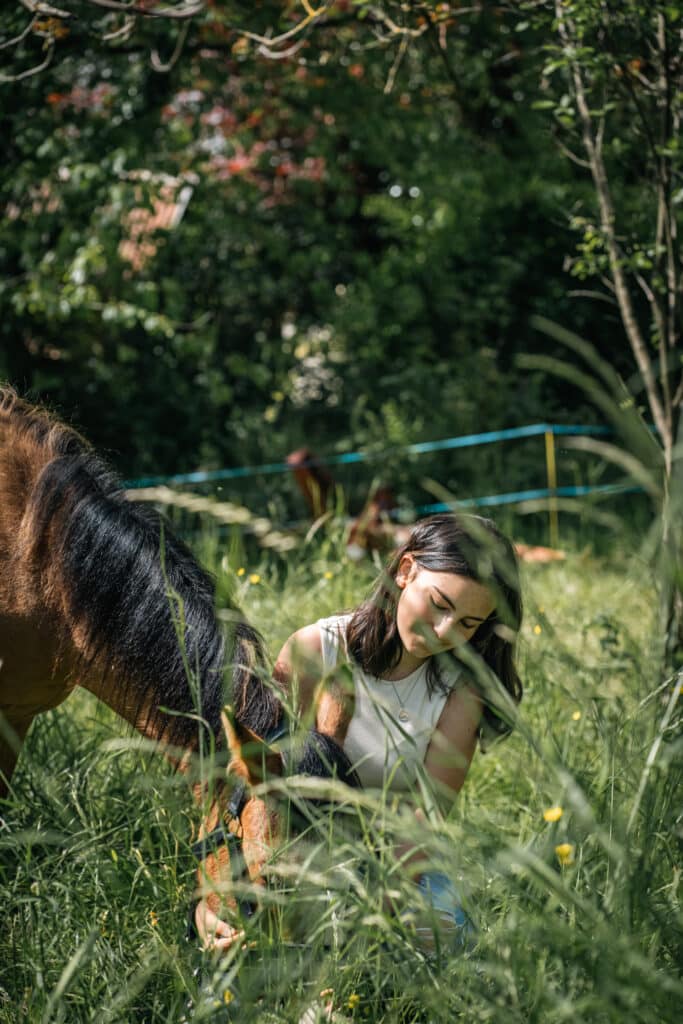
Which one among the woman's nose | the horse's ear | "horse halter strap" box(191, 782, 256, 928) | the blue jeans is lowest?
the blue jeans

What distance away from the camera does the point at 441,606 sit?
204 centimetres

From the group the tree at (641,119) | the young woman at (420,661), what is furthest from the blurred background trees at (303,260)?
the young woman at (420,661)

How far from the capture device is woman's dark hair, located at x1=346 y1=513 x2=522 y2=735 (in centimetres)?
207

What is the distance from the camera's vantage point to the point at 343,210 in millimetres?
7879

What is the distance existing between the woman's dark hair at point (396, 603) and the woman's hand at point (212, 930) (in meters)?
0.64

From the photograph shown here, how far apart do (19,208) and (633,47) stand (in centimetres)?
420

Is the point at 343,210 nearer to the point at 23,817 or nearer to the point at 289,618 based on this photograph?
the point at 289,618

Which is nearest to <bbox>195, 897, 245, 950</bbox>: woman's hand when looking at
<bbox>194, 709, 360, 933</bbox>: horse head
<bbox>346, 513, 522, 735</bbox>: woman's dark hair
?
<bbox>194, 709, 360, 933</bbox>: horse head

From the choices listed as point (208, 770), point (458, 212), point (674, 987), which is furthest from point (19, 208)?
point (674, 987)

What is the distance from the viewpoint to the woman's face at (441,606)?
2029 mm

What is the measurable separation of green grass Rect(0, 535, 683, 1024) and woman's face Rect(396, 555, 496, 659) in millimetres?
138

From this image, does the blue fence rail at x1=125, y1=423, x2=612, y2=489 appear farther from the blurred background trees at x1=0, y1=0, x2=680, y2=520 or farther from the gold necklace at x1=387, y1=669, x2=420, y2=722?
the gold necklace at x1=387, y1=669, x2=420, y2=722

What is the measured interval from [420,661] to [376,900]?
828 mm

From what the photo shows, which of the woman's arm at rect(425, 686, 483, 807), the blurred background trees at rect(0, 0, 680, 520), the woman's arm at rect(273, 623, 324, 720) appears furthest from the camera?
the blurred background trees at rect(0, 0, 680, 520)
